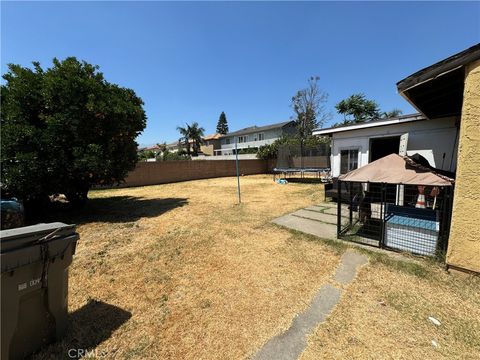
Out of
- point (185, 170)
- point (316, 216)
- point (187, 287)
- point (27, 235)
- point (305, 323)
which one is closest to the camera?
point (27, 235)

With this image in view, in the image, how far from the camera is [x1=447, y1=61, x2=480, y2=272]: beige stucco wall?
269cm

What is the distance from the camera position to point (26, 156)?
5355mm

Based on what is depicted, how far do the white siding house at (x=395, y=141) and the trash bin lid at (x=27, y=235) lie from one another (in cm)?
817

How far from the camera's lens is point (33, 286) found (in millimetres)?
1675

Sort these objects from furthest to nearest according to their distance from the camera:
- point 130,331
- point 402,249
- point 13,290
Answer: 1. point 402,249
2. point 130,331
3. point 13,290

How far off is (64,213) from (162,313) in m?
6.79

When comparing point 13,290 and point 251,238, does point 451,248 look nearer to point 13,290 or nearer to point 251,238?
point 251,238

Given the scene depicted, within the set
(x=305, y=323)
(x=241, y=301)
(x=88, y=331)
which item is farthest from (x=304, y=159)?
(x=88, y=331)

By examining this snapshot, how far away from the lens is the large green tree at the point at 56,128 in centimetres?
548

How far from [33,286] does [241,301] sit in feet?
A: 6.45

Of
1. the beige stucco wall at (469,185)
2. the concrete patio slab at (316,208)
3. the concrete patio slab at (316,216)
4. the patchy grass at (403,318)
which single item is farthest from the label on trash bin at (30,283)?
the concrete patio slab at (316,208)

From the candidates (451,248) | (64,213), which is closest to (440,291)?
(451,248)

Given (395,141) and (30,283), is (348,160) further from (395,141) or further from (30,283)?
(30,283)

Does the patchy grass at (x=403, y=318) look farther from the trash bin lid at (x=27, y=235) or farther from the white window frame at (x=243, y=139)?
the white window frame at (x=243, y=139)
